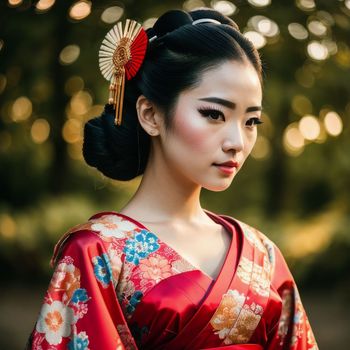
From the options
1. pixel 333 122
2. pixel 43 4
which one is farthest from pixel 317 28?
pixel 333 122

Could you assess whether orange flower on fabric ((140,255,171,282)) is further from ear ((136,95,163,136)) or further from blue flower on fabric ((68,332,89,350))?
ear ((136,95,163,136))

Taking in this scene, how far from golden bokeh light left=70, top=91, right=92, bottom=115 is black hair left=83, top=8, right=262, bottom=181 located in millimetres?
7173

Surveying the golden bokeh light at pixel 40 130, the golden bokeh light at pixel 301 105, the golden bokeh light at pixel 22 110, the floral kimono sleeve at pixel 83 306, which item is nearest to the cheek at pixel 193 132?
the floral kimono sleeve at pixel 83 306

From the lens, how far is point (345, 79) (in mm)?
6977

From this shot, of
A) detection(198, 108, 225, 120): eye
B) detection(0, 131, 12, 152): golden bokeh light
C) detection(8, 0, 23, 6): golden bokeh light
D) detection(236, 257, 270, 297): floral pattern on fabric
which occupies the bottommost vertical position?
detection(0, 131, 12, 152): golden bokeh light

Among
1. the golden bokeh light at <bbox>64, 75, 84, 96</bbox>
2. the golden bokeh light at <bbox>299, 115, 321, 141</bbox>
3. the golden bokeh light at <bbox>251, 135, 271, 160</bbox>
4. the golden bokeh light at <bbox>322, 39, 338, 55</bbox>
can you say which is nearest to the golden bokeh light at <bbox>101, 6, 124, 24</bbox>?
the golden bokeh light at <bbox>322, 39, 338, 55</bbox>

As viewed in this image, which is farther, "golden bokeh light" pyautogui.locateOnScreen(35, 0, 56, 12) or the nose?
"golden bokeh light" pyautogui.locateOnScreen(35, 0, 56, 12)

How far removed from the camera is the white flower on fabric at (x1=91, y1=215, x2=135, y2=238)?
195cm

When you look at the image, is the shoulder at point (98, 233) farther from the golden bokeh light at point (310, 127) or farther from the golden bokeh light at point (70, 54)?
the golden bokeh light at point (310, 127)

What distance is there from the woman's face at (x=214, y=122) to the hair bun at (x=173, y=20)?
235 millimetres

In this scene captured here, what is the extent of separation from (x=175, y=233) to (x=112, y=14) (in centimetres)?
337

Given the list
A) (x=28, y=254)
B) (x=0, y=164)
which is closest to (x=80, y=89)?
(x=0, y=164)

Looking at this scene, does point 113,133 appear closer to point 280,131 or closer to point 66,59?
point 66,59

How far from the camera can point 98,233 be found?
193 cm
